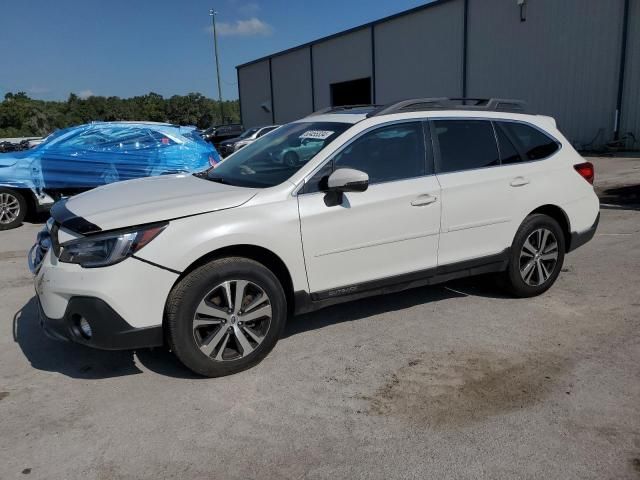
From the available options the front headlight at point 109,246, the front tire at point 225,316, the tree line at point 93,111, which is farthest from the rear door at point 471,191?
the tree line at point 93,111

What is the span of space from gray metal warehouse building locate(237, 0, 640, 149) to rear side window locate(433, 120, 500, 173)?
1644 cm

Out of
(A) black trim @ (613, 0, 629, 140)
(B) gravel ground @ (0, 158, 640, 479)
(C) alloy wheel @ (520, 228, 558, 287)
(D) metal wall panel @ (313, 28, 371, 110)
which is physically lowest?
(B) gravel ground @ (0, 158, 640, 479)

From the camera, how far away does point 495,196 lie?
443 cm

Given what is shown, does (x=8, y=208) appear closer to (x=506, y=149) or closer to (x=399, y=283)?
(x=399, y=283)

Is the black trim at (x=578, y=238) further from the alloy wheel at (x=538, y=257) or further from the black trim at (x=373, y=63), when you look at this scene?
the black trim at (x=373, y=63)

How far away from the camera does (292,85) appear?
35844 millimetres

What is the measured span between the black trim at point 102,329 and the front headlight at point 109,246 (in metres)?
0.23

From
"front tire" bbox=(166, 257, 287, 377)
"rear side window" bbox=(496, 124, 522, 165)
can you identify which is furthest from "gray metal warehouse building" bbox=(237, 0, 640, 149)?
"front tire" bbox=(166, 257, 287, 377)

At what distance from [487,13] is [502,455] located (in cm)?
2275

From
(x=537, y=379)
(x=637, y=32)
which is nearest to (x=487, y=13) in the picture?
(x=637, y=32)

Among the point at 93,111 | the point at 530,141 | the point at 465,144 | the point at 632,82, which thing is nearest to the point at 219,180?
the point at 465,144

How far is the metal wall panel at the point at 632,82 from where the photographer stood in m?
17.2

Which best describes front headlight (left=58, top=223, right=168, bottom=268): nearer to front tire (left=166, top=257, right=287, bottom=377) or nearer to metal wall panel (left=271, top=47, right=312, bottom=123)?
front tire (left=166, top=257, right=287, bottom=377)

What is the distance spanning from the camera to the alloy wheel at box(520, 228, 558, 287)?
4707mm
